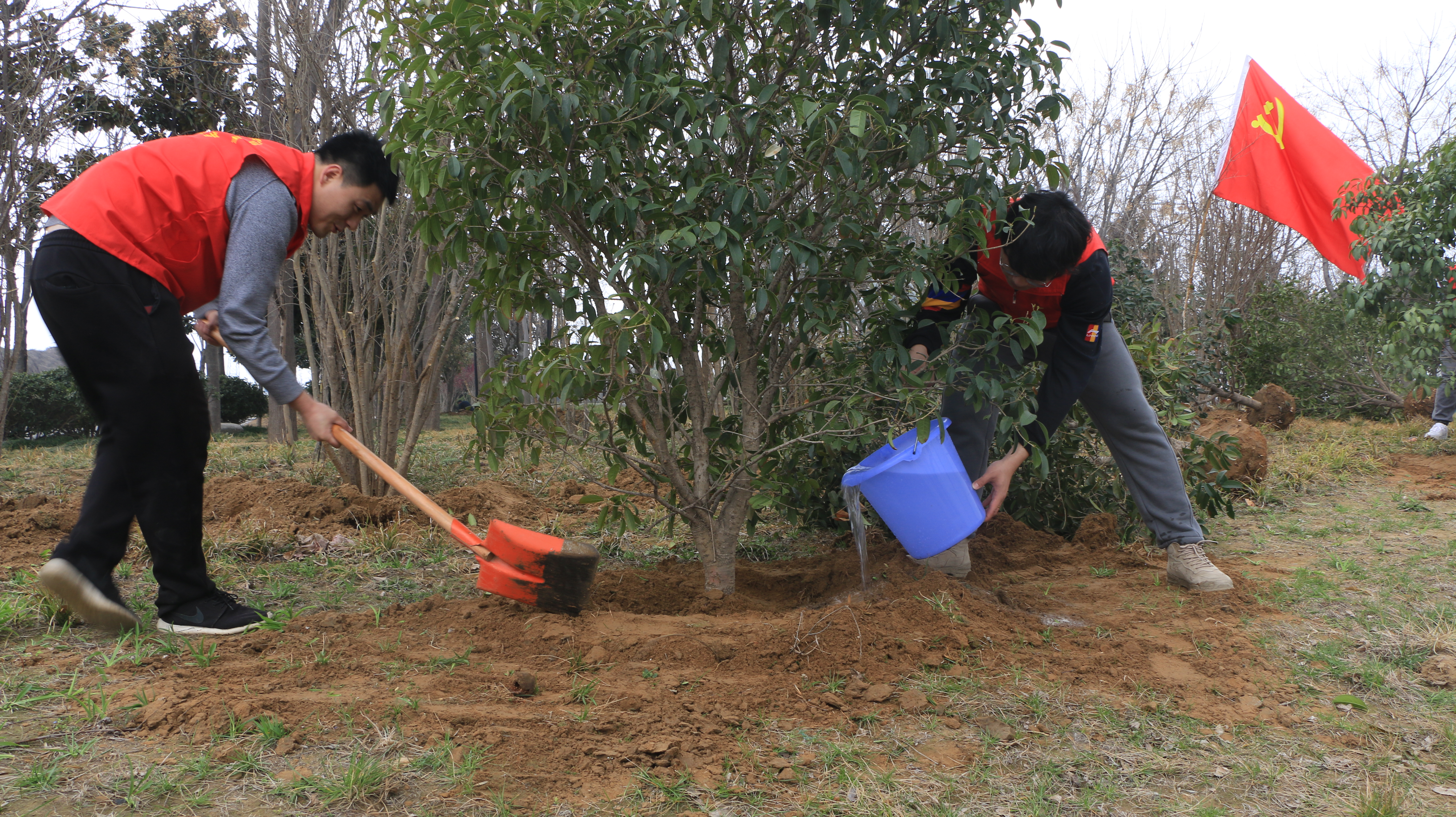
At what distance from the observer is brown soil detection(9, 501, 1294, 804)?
187 cm

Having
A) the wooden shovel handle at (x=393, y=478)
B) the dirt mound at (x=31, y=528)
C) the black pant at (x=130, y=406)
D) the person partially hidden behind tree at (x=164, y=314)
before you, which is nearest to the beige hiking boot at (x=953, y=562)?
the wooden shovel handle at (x=393, y=478)

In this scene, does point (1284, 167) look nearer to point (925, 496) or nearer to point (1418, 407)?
point (1418, 407)

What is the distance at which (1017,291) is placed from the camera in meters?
3.01

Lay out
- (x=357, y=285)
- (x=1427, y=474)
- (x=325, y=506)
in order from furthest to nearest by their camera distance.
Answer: (x=1427, y=474) → (x=357, y=285) → (x=325, y=506)

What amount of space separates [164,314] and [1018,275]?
2.52m

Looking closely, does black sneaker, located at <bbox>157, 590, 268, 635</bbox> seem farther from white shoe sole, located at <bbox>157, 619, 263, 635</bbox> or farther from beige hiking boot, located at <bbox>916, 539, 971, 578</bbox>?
beige hiking boot, located at <bbox>916, 539, 971, 578</bbox>

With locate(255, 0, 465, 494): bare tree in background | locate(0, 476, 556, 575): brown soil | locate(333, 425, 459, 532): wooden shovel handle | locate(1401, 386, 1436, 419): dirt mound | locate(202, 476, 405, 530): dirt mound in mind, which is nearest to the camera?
locate(333, 425, 459, 532): wooden shovel handle

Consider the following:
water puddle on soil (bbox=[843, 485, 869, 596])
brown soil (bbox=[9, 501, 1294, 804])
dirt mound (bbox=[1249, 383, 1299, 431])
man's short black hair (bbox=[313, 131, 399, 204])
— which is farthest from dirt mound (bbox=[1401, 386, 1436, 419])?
man's short black hair (bbox=[313, 131, 399, 204])

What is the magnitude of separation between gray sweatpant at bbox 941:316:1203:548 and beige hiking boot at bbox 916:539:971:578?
10.7 inches

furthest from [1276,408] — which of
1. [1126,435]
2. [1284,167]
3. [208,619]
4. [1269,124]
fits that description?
[208,619]

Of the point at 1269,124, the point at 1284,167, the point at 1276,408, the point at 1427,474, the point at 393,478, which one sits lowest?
the point at 1427,474

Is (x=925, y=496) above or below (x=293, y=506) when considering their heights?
above

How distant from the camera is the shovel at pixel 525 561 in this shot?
8.62 ft

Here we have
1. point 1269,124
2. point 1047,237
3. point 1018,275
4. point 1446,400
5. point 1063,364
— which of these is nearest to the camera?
point 1047,237
